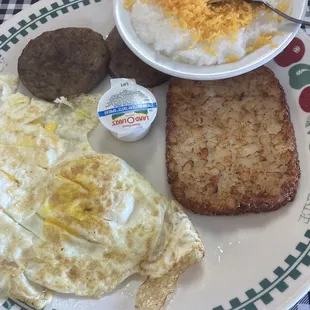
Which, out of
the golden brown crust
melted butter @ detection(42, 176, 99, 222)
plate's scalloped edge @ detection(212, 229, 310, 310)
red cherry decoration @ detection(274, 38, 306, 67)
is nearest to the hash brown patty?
the golden brown crust

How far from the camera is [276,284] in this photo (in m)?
2.32

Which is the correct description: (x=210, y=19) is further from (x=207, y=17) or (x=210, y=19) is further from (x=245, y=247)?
(x=245, y=247)

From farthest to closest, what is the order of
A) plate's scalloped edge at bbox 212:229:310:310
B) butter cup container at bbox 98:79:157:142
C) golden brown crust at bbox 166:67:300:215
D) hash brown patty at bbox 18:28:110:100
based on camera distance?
hash brown patty at bbox 18:28:110:100 < butter cup container at bbox 98:79:157:142 < golden brown crust at bbox 166:67:300:215 < plate's scalloped edge at bbox 212:229:310:310

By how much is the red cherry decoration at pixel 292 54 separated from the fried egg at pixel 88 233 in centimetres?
Result: 114

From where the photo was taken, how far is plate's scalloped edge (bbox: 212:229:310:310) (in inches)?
90.8

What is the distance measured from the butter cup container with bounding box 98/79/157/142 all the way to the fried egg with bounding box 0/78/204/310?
0.22 metres

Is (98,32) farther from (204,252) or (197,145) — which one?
(204,252)

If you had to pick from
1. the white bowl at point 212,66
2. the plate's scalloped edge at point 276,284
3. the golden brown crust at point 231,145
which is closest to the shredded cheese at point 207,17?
the white bowl at point 212,66

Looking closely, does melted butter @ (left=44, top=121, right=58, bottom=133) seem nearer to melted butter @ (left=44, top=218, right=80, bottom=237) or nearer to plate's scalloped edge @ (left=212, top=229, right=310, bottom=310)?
melted butter @ (left=44, top=218, right=80, bottom=237)

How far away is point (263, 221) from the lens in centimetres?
252

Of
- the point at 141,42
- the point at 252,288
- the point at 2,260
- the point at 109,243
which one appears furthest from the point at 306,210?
the point at 2,260

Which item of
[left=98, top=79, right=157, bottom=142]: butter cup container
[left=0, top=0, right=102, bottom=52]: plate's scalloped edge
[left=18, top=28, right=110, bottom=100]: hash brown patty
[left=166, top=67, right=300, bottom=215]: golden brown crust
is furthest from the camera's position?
[left=0, top=0, right=102, bottom=52]: plate's scalloped edge

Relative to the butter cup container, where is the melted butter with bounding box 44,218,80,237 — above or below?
below

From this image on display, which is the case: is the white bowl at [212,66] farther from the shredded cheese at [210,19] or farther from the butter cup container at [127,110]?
the butter cup container at [127,110]
